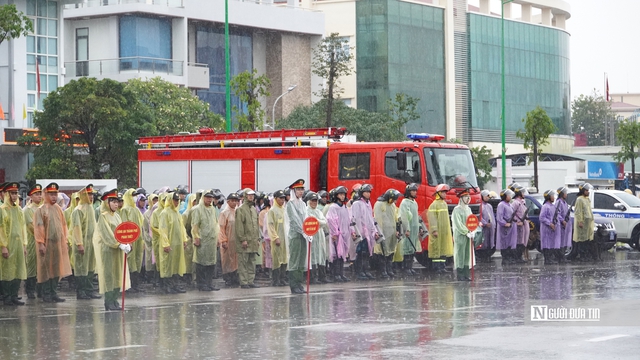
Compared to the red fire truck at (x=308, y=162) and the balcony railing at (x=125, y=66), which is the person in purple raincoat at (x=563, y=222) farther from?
the balcony railing at (x=125, y=66)

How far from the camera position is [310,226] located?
19188 mm

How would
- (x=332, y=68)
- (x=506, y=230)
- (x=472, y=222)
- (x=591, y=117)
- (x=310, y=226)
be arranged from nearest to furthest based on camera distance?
(x=310, y=226)
(x=472, y=222)
(x=506, y=230)
(x=332, y=68)
(x=591, y=117)

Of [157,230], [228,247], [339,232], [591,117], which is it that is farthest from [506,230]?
[591,117]

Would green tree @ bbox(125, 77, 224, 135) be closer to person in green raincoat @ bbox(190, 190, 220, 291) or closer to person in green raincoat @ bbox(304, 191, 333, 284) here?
person in green raincoat @ bbox(304, 191, 333, 284)

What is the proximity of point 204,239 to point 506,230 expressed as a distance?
28.4 feet

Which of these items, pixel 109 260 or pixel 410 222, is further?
pixel 410 222

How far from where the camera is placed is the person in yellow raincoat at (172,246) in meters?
20.0

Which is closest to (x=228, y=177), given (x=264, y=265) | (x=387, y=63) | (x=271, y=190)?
(x=271, y=190)

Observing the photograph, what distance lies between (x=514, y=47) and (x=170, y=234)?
7523 cm

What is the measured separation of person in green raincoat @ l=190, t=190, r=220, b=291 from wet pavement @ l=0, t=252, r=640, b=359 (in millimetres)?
694

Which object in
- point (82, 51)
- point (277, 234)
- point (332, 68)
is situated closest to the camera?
point (277, 234)

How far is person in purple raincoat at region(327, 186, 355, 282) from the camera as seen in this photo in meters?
22.3

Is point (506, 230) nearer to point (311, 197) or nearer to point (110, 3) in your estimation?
point (311, 197)

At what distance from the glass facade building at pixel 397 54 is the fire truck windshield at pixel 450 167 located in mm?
51931
